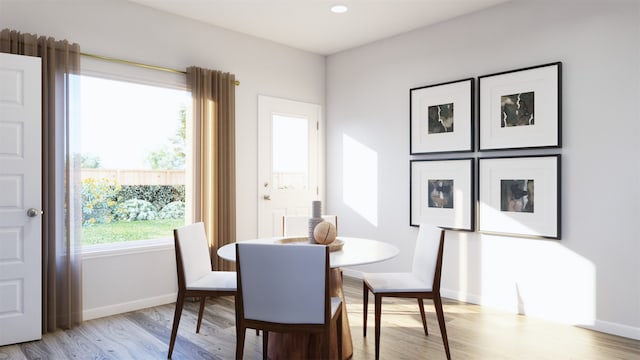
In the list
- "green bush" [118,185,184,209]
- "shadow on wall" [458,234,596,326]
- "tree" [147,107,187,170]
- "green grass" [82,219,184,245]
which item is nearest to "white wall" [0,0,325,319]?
"green grass" [82,219,184,245]

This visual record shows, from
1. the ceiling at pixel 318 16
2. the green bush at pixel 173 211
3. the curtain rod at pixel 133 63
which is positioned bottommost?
the green bush at pixel 173 211

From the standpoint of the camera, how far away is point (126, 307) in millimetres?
3717

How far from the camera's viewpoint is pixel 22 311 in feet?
9.78

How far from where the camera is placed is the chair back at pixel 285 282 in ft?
6.82

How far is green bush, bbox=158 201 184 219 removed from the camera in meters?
4.09

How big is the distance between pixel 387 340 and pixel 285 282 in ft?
4.25

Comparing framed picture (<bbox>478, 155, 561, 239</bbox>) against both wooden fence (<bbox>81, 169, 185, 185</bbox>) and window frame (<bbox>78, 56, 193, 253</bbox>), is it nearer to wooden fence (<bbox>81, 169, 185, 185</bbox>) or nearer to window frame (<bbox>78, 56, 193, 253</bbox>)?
window frame (<bbox>78, 56, 193, 253</bbox>)

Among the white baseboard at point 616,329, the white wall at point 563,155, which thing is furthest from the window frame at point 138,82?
the white baseboard at point 616,329

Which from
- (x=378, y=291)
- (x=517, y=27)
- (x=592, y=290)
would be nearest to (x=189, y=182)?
(x=378, y=291)

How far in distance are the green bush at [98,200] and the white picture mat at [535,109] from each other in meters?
3.36

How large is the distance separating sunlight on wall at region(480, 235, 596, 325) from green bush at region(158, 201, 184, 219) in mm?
2907

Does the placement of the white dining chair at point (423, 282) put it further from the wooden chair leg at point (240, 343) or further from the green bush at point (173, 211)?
the green bush at point (173, 211)

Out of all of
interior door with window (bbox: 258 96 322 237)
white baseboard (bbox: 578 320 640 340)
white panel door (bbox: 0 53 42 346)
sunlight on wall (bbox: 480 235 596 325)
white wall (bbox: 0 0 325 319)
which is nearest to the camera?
white panel door (bbox: 0 53 42 346)

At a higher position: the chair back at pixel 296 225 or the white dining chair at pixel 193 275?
the chair back at pixel 296 225
